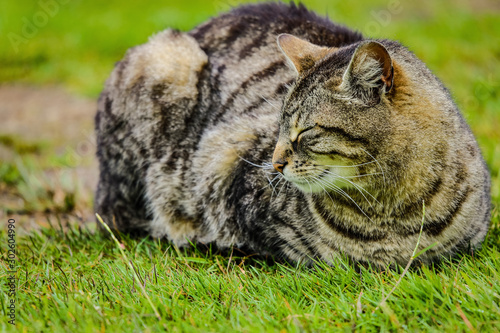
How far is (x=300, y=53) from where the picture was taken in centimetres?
244

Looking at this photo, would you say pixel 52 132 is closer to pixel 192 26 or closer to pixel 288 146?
pixel 192 26

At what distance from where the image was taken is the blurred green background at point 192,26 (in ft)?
17.4

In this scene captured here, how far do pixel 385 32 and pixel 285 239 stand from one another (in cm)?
475

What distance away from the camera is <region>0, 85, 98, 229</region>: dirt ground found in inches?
152

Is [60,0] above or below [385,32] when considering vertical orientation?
below

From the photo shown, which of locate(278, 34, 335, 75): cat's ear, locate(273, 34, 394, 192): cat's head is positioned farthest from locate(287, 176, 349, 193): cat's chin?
locate(278, 34, 335, 75): cat's ear

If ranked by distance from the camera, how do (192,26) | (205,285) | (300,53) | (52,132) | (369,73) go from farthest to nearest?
(192,26), (52,132), (300,53), (205,285), (369,73)

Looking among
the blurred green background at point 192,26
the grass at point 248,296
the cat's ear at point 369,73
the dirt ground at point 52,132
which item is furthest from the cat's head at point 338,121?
the blurred green background at point 192,26

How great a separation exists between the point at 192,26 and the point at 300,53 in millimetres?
4891

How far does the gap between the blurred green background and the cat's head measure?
224 centimetres

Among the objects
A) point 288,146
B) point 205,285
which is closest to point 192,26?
point 288,146

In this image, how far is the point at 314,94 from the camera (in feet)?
7.31

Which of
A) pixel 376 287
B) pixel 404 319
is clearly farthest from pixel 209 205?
pixel 404 319

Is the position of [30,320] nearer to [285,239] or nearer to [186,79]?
[285,239]
